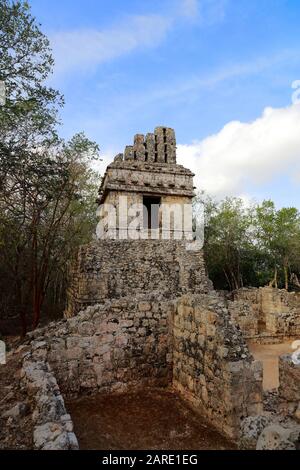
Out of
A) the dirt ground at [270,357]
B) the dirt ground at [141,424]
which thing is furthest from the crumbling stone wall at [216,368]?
the dirt ground at [270,357]

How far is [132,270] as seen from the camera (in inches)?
540

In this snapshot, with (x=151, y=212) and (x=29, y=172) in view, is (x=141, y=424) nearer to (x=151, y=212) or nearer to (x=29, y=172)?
(x=29, y=172)

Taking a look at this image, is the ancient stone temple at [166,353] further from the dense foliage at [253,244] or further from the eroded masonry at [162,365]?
the dense foliage at [253,244]

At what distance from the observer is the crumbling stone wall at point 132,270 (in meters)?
12.8

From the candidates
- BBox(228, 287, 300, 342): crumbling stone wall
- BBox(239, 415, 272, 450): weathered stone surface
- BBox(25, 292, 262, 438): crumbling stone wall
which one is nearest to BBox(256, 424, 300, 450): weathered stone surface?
BBox(239, 415, 272, 450): weathered stone surface

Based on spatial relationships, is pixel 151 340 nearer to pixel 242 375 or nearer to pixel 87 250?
pixel 242 375

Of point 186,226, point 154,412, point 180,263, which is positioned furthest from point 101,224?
point 154,412

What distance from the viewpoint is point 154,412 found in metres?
5.40

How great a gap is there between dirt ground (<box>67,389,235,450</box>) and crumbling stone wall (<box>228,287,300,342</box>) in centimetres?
1083

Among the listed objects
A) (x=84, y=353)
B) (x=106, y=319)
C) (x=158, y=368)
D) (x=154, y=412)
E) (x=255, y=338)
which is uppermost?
(x=106, y=319)

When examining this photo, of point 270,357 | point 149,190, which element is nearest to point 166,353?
point 270,357

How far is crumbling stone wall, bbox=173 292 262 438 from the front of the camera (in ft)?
15.1

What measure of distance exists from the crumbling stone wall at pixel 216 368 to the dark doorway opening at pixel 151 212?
41.2ft

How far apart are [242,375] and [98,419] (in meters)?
2.41
